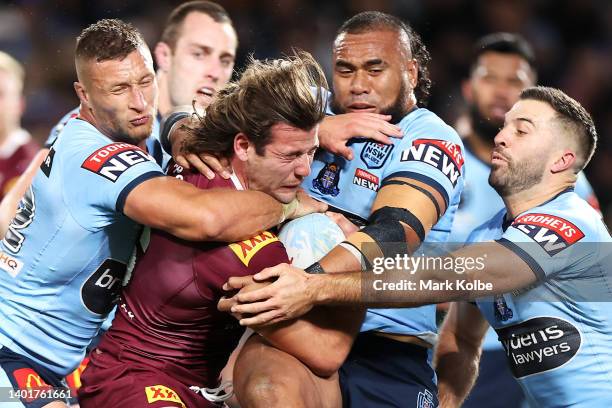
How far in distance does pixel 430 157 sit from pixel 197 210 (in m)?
1.13

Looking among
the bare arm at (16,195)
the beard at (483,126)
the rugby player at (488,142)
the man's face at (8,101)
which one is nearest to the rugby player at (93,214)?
the bare arm at (16,195)

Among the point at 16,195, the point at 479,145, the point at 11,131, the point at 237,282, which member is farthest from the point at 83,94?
the point at 11,131

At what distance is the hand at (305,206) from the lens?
3.73m

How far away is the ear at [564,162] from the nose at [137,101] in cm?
184

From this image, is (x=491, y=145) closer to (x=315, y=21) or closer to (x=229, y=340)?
(x=315, y=21)

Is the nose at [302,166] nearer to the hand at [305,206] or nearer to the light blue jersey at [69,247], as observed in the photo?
the hand at [305,206]

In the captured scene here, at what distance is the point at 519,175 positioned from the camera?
421 cm

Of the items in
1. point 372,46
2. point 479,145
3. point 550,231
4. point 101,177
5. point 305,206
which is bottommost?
point 101,177

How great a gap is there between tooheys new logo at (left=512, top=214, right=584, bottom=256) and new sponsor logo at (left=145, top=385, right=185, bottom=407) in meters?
1.57

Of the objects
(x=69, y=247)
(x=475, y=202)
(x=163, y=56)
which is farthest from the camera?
(x=475, y=202)

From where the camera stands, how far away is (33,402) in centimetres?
360

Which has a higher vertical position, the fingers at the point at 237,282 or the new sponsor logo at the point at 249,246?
the new sponsor logo at the point at 249,246

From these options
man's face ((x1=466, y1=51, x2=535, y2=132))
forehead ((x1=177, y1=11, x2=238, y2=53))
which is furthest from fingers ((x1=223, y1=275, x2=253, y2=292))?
man's face ((x1=466, y1=51, x2=535, y2=132))

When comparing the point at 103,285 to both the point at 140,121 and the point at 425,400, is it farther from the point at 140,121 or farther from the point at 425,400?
the point at 425,400
